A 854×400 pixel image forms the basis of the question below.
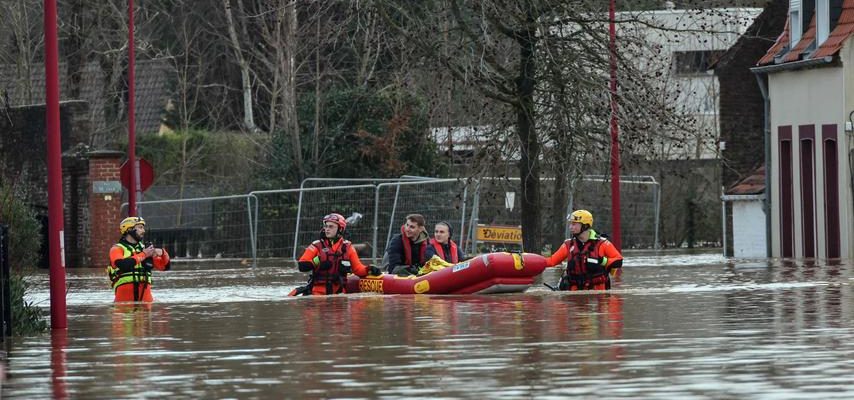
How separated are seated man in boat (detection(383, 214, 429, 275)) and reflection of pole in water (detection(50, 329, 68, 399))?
799cm

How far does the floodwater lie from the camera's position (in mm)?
11078

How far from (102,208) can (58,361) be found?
27.1m

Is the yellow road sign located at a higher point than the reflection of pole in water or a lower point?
higher

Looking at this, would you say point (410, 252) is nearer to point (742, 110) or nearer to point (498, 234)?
Result: point (498, 234)

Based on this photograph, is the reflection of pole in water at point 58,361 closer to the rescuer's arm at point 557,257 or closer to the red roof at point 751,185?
the rescuer's arm at point 557,257

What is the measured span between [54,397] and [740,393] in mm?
3928

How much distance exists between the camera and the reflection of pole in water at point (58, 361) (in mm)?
11359

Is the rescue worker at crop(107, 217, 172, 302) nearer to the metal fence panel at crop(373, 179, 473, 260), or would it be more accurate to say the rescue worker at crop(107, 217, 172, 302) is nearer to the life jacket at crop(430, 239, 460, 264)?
the life jacket at crop(430, 239, 460, 264)

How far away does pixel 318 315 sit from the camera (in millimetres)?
18688

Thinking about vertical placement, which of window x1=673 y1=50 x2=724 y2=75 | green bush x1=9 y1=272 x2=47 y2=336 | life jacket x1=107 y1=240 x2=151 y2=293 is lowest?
green bush x1=9 y1=272 x2=47 y2=336

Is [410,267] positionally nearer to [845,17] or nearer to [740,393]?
[740,393]

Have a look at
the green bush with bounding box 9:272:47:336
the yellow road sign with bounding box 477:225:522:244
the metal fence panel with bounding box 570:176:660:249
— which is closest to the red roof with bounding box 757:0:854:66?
the metal fence panel with bounding box 570:176:660:249

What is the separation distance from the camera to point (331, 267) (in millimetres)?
23391

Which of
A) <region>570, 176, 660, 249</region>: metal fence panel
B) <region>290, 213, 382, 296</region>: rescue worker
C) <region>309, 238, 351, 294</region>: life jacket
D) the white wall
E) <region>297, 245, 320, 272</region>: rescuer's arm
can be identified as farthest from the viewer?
<region>570, 176, 660, 249</region>: metal fence panel
